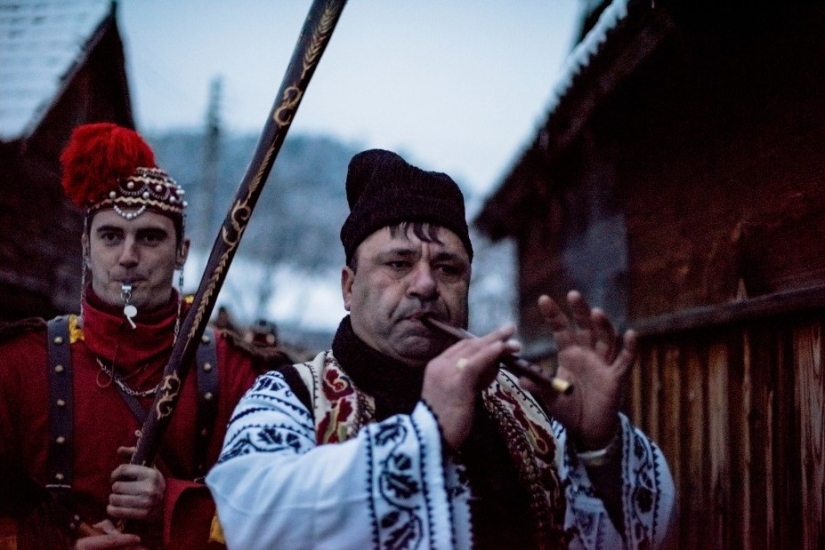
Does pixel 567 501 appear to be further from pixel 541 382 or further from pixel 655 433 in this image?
pixel 655 433

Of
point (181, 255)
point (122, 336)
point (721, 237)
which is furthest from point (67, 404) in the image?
point (721, 237)

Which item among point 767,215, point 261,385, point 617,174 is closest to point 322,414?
point 261,385

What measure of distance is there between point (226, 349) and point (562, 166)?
15.0ft

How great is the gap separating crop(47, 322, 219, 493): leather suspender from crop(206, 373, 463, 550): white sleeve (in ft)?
3.52

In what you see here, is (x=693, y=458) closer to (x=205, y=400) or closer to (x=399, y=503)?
(x=205, y=400)

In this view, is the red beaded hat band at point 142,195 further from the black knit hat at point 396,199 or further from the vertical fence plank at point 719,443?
the vertical fence plank at point 719,443

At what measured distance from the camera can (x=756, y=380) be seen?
356 cm

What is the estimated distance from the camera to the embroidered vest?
225 centimetres

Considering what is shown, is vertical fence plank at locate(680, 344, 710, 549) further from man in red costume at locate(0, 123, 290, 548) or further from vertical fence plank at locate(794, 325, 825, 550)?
man in red costume at locate(0, 123, 290, 548)

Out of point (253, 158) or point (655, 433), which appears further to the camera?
point (655, 433)

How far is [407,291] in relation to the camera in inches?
91.7

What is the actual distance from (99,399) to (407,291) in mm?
1330

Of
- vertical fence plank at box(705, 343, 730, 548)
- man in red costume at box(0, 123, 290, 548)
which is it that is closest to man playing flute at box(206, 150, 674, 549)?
man in red costume at box(0, 123, 290, 548)

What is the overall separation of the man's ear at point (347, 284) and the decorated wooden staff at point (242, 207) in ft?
1.14
